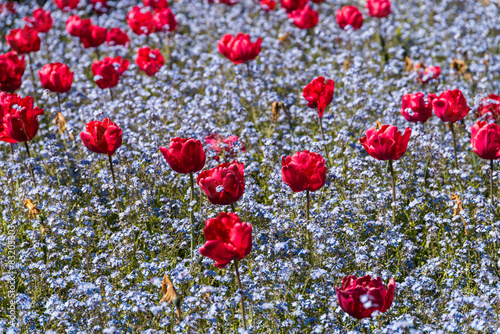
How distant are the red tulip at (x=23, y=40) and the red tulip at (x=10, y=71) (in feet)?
2.37

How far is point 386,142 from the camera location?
14.2ft

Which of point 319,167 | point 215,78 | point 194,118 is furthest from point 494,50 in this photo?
point 319,167

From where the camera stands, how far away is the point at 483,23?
29.2 ft

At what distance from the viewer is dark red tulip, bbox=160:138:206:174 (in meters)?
4.20

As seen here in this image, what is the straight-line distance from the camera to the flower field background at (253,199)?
3.92 meters

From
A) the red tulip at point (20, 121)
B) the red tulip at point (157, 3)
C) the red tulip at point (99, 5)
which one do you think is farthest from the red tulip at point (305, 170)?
the red tulip at point (99, 5)

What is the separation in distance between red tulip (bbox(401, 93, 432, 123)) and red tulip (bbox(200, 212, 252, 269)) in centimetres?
228

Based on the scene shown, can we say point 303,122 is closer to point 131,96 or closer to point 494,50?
point 131,96

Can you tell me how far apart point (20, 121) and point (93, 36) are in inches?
106

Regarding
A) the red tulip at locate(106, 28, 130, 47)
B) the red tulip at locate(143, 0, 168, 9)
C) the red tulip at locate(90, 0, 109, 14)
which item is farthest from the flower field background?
the red tulip at locate(90, 0, 109, 14)

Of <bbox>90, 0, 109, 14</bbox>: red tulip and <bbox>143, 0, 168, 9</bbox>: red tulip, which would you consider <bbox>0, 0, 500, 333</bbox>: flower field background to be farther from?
<bbox>90, 0, 109, 14</bbox>: red tulip

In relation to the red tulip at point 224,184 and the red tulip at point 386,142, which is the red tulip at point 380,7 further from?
the red tulip at point 224,184

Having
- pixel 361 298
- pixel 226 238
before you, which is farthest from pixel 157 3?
pixel 361 298

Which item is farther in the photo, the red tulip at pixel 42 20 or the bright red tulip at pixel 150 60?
the red tulip at pixel 42 20
